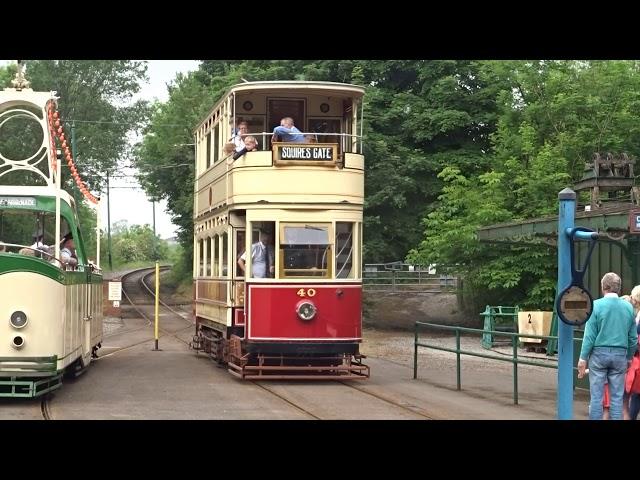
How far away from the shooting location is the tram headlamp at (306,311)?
57.6ft

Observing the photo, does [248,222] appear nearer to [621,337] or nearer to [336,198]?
[336,198]

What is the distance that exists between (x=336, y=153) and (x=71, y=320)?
16.9ft

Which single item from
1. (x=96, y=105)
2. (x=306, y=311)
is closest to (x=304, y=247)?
(x=306, y=311)

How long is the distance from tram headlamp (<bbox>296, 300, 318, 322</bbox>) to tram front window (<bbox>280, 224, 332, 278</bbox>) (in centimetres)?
52

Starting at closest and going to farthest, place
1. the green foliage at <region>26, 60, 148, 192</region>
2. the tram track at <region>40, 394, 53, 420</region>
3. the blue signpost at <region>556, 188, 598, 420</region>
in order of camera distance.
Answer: the blue signpost at <region>556, 188, 598, 420</region>, the tram track at <region>40, 394, 53, 420</region>, the green foliage at <region>26, 60, 148, 192</region>

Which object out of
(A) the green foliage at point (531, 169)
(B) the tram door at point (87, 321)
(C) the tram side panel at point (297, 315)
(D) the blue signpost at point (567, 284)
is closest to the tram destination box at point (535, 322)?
(A) the green foliage at point (531, 169)

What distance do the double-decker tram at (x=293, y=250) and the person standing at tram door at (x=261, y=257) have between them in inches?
0.6

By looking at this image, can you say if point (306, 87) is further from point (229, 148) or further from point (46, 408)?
point (46, 408)

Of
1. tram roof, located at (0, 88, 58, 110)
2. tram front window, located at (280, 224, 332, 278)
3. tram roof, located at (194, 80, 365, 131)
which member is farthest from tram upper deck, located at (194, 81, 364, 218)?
tram roof, located at (0, 88, 58, 110)

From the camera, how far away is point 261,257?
18.0 metres

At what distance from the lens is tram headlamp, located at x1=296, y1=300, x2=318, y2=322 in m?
17.6

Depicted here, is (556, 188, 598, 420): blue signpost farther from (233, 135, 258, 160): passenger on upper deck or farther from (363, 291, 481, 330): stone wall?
(363, 291, 481, 330): stone wall

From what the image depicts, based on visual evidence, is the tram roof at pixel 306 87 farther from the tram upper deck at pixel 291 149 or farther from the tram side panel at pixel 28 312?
the tram side panel at pixel 28 312

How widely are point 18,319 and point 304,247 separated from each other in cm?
549
